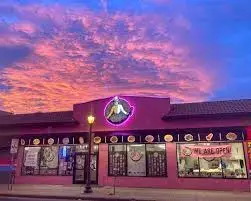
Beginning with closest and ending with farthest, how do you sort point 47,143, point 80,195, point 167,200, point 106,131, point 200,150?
point 167,200
point 80,195
point 200,150
point 106,131
point 47,143

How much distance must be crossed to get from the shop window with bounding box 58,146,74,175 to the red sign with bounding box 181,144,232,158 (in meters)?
9.78

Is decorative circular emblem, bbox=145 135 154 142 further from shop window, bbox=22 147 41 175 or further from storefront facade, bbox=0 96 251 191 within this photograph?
shop window, bbox=22 147 41 175

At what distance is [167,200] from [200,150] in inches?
328

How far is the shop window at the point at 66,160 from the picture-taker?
2908 cm

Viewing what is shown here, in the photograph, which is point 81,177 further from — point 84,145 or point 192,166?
point 192,166

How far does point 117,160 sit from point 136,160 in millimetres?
1642

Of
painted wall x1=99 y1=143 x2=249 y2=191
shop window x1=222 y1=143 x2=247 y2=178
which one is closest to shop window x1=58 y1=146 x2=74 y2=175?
painted wall x1=99 y1=143 x2=249 y2=191

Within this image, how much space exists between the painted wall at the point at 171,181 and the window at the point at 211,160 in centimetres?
39

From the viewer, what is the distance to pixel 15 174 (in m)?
30.5

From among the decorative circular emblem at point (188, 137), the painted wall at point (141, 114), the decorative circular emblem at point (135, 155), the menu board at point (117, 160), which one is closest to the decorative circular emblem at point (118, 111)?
the painted wall at point (141, 114)

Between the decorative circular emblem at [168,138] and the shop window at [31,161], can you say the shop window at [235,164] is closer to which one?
the decorative circular emblem at [168,138]

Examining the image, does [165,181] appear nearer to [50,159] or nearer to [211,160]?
[211,160]

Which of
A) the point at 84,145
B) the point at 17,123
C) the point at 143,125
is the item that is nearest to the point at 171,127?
the point at 143,125

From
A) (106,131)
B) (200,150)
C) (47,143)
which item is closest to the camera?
(200,150)
